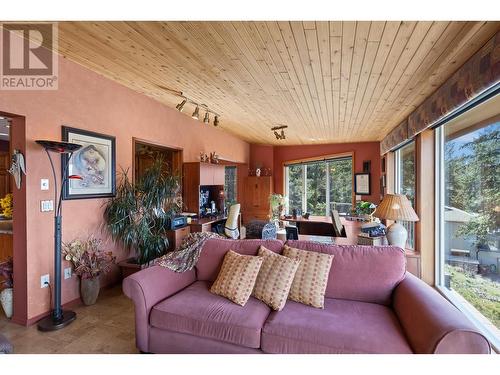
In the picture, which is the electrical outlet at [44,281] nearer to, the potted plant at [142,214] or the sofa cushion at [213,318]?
the potted plant at [142,214]

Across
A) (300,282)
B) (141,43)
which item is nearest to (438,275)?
(300,282)

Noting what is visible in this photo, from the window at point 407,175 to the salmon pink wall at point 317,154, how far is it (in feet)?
3.39

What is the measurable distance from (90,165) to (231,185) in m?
4.06

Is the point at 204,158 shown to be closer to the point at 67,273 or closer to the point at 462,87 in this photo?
the point at 67,273

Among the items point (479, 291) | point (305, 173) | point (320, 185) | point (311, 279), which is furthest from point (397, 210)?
point (305, 173)

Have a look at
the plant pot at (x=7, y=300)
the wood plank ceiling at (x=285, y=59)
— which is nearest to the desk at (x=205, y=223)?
the wood plank ceiling at (x=285, y=59)

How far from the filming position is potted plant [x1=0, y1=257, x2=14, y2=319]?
258cm

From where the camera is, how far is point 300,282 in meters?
2.09

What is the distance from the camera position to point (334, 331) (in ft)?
5.43

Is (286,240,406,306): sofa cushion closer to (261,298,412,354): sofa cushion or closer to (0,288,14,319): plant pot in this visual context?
(261,298,412,354): sofa cushion

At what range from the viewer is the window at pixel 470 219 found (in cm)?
208

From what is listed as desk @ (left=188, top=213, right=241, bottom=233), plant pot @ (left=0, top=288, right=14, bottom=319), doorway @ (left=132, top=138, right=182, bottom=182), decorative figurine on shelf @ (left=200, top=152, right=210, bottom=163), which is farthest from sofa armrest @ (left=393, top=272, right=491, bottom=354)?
decorative figurine on shelf @ (left=200, top=152, right=210, bottom=163)

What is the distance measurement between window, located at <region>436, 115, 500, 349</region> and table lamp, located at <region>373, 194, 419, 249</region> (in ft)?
1.66
